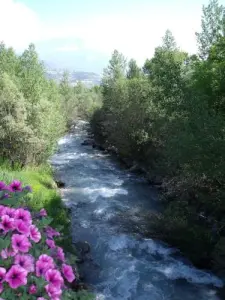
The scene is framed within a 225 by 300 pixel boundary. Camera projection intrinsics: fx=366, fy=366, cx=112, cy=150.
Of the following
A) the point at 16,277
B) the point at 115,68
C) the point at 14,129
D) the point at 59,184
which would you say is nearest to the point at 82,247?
the point at 59,184

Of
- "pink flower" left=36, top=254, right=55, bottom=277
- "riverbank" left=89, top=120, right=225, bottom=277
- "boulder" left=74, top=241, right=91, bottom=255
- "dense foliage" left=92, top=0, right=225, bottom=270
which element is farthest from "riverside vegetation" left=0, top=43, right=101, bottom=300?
"pink flower" left=36, top=254, right=55, bottom=277

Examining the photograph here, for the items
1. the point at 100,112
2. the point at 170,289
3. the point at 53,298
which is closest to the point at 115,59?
the point at 100,112

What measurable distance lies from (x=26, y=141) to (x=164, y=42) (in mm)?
24734

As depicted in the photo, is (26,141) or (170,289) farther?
(26,141)

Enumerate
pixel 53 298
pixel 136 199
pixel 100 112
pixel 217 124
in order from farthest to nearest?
pixel 100 112
pixel 136 199
pixel 217 124
pixel 53 298

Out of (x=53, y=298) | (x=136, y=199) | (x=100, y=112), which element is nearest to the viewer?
(x=53, y=298)

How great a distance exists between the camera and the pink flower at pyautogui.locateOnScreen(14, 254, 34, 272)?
4.61 m

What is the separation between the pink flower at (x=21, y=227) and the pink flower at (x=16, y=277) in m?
0.63

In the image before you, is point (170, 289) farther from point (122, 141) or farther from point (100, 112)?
point (100, 112)

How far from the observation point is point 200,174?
18.4 m

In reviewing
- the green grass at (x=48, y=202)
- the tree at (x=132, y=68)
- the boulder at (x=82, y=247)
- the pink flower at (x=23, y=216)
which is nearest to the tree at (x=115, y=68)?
the tree at (x=132, y=68)

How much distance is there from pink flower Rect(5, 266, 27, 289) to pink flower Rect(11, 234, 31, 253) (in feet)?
1.01

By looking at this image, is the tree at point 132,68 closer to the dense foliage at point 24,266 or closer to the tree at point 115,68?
the tree at point 115,68

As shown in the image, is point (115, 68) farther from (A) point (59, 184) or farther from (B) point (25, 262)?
(B) point (25, 262)
